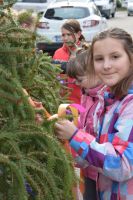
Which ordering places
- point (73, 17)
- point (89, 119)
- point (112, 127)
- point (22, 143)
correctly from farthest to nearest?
point (73, 17)
point (89, 119)
point (112, 127)
point (22, 143)

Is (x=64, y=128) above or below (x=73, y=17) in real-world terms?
above

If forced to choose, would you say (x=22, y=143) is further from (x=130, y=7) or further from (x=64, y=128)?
(x=130, y=7)

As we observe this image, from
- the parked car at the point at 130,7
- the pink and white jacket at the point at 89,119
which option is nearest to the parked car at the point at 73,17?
the pink and white jacket at the point at 89,119

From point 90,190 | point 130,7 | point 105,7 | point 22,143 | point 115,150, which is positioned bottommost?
point 130,7

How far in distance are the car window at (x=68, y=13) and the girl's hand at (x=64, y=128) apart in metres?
11.9

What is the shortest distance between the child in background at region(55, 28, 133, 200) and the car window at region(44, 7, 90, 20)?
11.7 m

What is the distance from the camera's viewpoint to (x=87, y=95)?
3564 mm

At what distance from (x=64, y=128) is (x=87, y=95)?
1.23m

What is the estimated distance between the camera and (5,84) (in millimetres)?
2127

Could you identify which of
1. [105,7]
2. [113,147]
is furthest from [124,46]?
[105,7]

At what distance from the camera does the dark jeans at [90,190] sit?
10.2ft

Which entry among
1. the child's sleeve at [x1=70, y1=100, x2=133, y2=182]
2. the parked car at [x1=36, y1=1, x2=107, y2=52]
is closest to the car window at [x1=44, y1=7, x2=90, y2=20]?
the parked car at [x1=36, y1=1, x2=107, y2=52]

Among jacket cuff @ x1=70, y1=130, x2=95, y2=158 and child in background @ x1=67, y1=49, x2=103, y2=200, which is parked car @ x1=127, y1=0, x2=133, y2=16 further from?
jacket cuff @ x1=70, y1=130, x2=95, y2=158

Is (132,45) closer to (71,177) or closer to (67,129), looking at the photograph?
(67,129)
